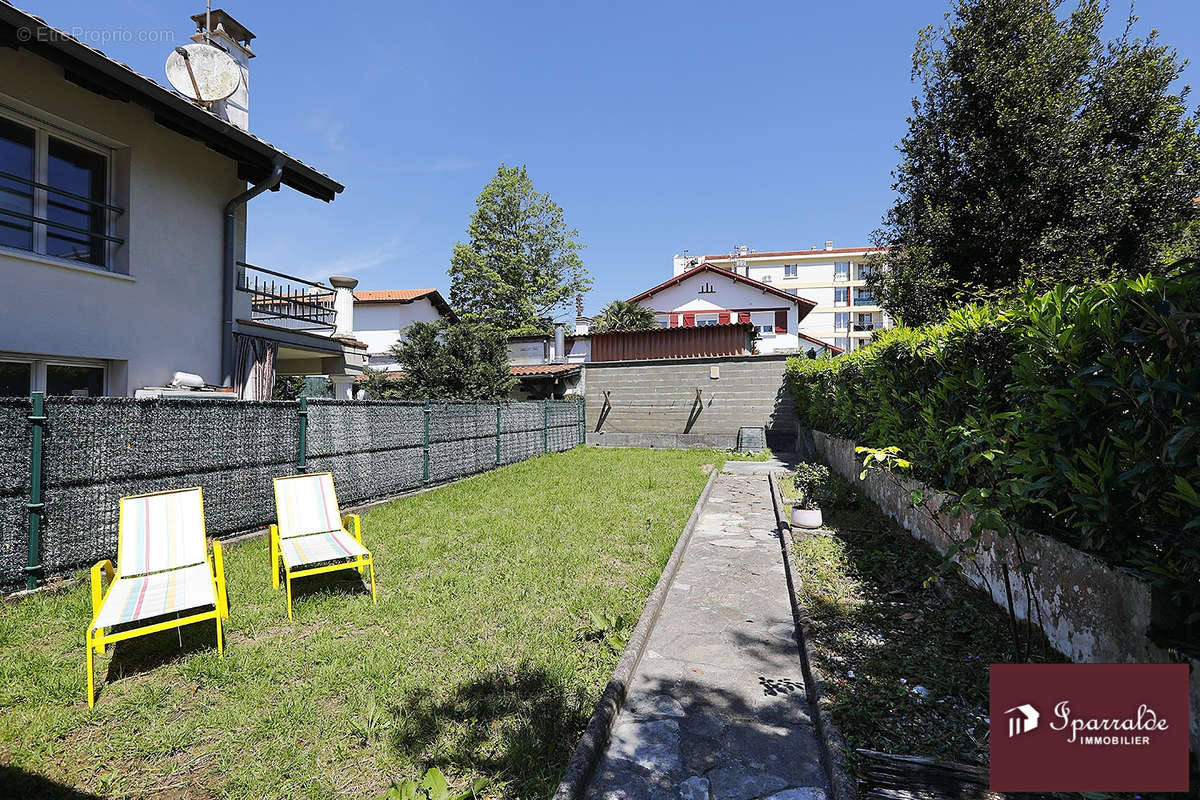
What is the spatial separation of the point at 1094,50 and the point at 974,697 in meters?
21.4

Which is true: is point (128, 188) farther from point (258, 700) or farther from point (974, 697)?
point (974, 697)

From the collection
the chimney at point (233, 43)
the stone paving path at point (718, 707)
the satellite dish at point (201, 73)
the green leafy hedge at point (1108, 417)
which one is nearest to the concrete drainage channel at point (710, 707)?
the stone paving path at point (718, 707)

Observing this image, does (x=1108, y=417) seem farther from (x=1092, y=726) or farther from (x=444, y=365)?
(x=444, y=365)

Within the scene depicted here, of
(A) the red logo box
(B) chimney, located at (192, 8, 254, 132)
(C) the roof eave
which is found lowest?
(A) the red logo box

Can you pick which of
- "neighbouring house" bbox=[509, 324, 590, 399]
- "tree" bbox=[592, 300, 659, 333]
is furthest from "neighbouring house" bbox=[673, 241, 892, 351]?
"neighbouring house" bbox=[509, 324, 590, 399]

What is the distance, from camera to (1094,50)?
15.6 meters

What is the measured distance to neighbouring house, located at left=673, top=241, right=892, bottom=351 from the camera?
54875mm

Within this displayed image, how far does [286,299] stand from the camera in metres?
11.1

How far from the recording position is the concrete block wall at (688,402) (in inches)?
729

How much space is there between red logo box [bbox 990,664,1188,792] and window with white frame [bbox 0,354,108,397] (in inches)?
345

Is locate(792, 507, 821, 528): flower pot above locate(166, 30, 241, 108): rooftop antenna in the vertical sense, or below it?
below

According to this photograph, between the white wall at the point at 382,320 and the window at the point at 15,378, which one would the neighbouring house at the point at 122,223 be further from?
the white wall at the point at 382,320

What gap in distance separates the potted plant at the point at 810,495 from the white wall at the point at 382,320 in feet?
88.4

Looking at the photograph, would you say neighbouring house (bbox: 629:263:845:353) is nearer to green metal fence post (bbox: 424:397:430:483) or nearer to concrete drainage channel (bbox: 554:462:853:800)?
green metal fence post (bbox: 424:397:430:483)
